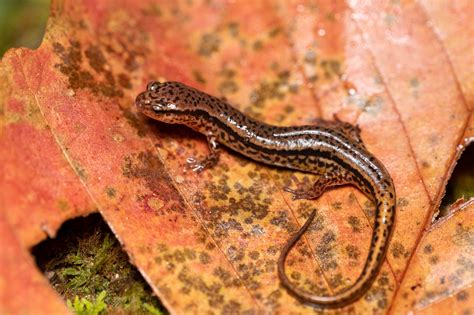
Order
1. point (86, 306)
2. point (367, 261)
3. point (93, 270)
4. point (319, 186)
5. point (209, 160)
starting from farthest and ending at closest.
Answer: point (209, 160)
point (319, 186)
point (93, 270)
point (367, 261)
point (86, 306)

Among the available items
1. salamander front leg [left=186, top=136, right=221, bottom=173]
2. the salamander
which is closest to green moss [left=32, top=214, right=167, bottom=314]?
salamander front leg [left=186, top=136, right=221, bottom=173]

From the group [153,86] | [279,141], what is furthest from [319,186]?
[153,86]

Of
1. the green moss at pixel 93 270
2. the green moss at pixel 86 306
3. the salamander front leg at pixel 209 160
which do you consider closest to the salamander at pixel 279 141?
the salamander front leg at pixel 209 160

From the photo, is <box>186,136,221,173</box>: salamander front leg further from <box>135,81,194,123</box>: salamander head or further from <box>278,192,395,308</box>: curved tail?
<box>278,192,395,308</box>: curved tail

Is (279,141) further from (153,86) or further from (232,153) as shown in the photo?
(153,86)

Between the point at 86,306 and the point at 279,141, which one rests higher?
the point at 279,141

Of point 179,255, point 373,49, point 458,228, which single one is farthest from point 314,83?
point 179,255

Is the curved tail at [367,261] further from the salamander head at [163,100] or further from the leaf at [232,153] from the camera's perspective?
the salamander head at [163,100]
